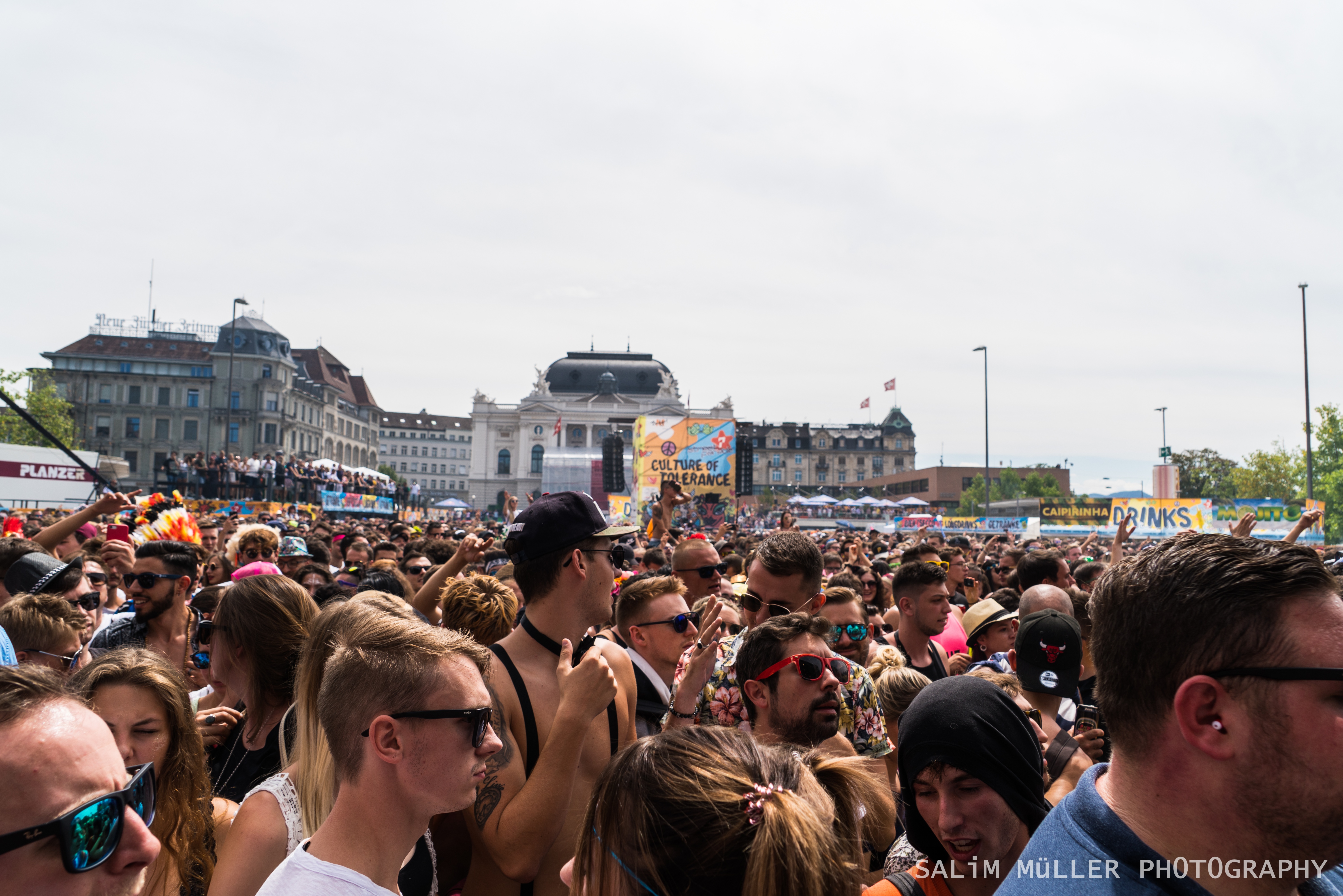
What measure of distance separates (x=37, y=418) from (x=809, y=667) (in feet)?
257

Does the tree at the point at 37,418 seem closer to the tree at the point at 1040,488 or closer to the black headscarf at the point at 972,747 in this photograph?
the black headscarf at the point at 972,747

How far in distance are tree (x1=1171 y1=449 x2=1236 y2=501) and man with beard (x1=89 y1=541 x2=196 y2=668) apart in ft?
311

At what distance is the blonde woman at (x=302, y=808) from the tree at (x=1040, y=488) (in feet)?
311

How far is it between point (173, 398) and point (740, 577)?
3587 inches

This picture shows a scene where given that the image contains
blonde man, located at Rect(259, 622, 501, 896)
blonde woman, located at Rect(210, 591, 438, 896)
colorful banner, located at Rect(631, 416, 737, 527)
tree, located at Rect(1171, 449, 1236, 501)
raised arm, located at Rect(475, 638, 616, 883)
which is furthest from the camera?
tree, located at Rect(1171, 449, 1236, 501)

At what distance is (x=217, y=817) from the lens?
105 inches

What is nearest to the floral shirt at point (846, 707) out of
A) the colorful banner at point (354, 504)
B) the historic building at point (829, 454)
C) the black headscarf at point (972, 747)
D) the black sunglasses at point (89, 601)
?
the black headscarf at point (972, 747)

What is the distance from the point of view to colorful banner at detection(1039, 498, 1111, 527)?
36.8 m

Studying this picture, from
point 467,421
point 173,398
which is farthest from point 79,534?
point 467,421

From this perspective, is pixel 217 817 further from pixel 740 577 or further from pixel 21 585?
pixel 740 577

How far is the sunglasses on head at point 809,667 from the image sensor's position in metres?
3.11

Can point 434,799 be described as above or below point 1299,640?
below

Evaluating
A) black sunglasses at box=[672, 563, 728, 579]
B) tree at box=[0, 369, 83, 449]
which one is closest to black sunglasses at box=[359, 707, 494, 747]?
black sunglasses at box=[672, 563, 728, 579]

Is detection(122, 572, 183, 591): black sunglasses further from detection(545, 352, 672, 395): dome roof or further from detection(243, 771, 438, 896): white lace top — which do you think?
detection(545, 352, 672, 395): dome roof
